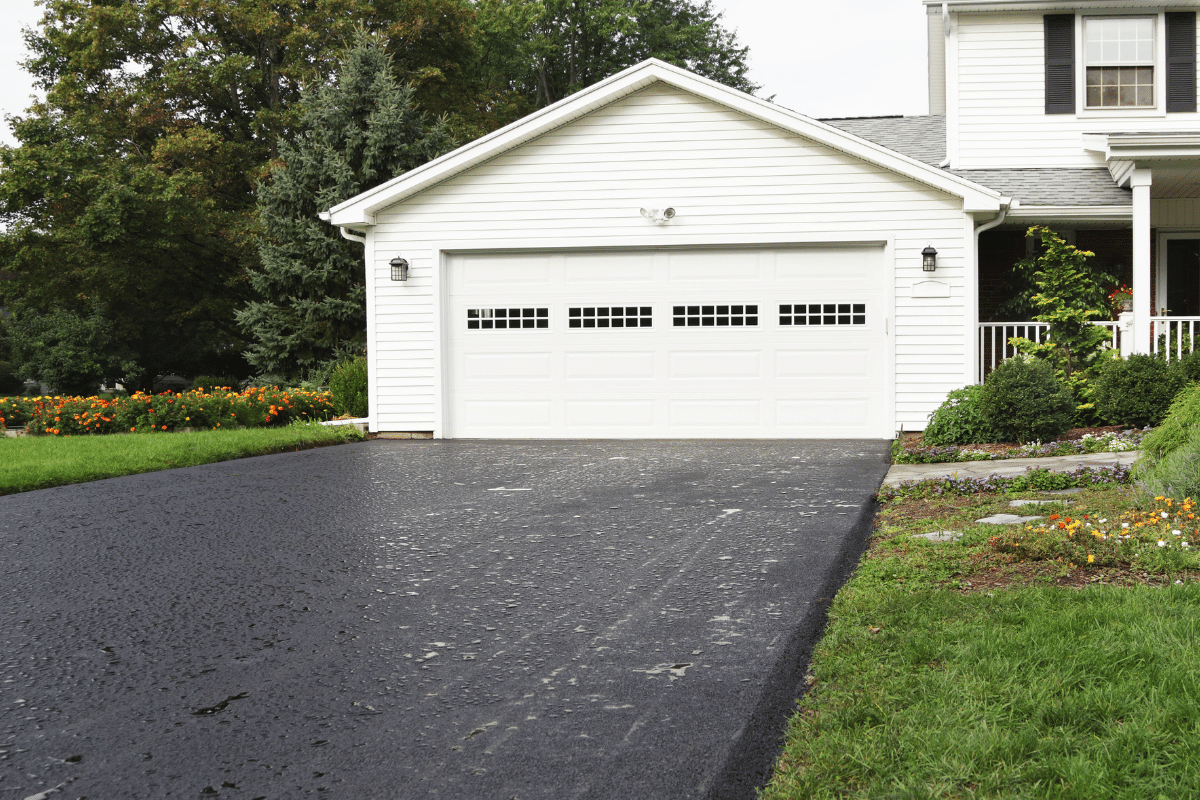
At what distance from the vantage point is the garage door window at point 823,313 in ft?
37.6

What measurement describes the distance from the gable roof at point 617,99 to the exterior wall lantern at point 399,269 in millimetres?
659

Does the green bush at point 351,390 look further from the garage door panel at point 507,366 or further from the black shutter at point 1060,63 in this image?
the black shutter at point 1060,63

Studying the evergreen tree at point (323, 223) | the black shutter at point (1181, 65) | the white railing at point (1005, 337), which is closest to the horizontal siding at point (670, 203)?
the white railing at point (1005, 337)

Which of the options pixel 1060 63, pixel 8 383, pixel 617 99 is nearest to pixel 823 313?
pixel 617 99

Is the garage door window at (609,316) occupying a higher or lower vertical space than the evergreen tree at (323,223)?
lower

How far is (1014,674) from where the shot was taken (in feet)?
9.12

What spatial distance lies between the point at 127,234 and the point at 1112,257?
17971mm

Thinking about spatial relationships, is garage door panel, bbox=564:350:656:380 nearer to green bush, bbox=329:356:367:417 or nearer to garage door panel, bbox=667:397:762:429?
garage door panel, bbox=667:397:762:429

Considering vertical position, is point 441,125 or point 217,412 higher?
point 441,125

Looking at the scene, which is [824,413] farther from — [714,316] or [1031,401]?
[1031,401]

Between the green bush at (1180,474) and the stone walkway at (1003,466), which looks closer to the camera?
the green bush at (1180,474)

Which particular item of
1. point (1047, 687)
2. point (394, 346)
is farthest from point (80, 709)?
point (394, 346)

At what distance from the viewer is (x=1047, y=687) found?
268 cm

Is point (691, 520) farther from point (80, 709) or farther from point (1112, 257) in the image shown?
point (1112, 257)
